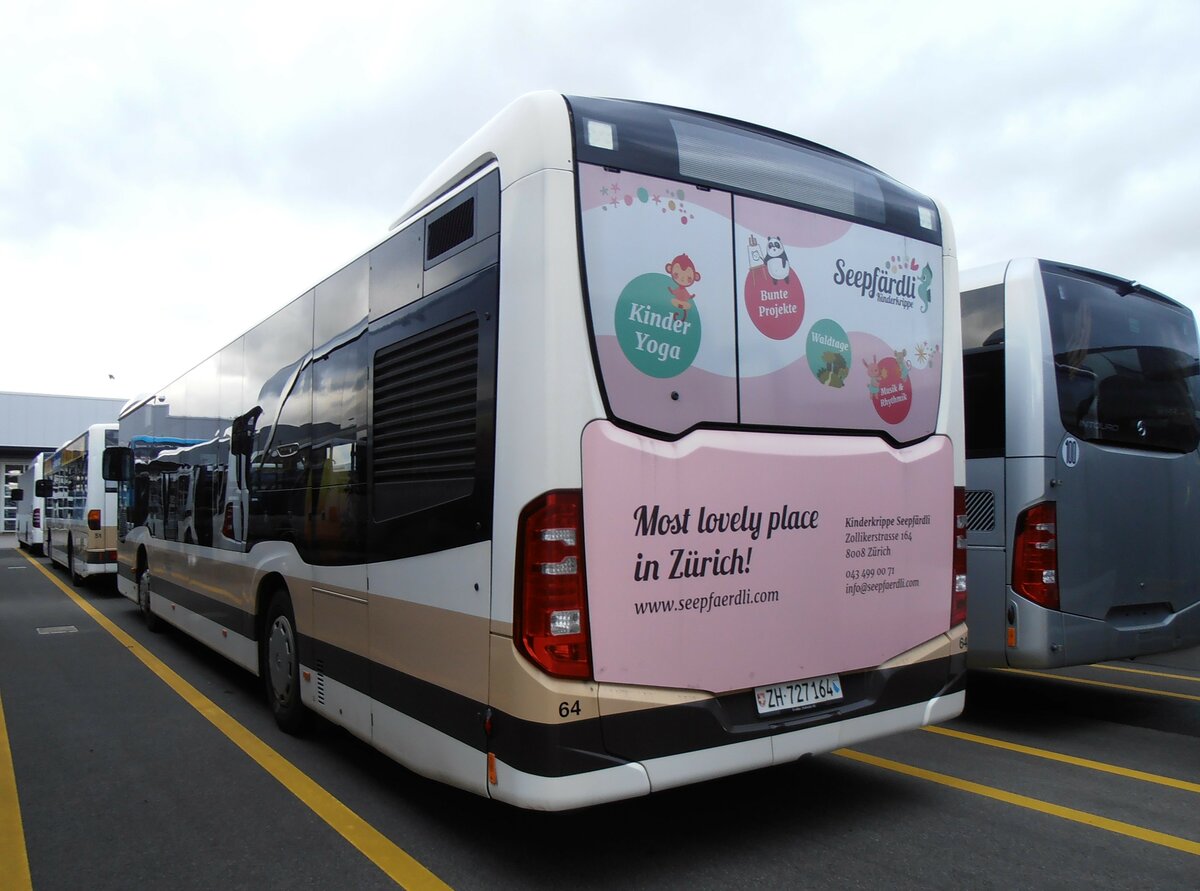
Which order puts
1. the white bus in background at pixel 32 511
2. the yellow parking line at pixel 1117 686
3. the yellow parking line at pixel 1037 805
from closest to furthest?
the yellow parking line at pixel 1037 805 → the yellow parking line at pixel 1117 686 → the white bus in background at pixel 32 511

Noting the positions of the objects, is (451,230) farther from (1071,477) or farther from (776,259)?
(1071,477)

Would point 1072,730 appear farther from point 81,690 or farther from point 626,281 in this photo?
point 81,690

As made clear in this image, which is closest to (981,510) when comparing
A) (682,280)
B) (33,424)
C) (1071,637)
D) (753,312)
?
(1071,637)

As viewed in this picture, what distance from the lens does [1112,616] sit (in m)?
5.89

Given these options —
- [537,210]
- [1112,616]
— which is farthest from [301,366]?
[1112,616]

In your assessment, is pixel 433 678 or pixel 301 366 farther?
pixel 301 366

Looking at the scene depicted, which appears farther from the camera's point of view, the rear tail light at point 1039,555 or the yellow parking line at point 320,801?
the rear tail light at point 1039,555

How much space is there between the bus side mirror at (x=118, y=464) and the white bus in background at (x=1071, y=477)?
32.6 feet

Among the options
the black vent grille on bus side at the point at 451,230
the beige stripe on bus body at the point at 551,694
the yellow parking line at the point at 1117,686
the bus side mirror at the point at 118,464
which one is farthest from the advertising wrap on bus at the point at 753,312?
the bus side mirror at the point at 118,464

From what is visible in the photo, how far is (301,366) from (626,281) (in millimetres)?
3140

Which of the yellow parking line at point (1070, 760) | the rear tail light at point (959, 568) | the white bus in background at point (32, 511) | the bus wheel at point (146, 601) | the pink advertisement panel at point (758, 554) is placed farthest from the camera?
the white bus in background at point (32, 511)

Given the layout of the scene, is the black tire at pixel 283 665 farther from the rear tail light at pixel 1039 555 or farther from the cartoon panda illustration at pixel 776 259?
the rear tail light at pixel 1039 555

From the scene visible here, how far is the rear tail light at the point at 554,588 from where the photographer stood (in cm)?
323

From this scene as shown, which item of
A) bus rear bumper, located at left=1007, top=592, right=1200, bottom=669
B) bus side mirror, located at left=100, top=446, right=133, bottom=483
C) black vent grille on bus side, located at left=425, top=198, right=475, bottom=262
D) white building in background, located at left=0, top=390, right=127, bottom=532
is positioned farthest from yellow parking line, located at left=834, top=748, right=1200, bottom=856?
white building in background, located at left=0, top=390, right=127, bottom=532
